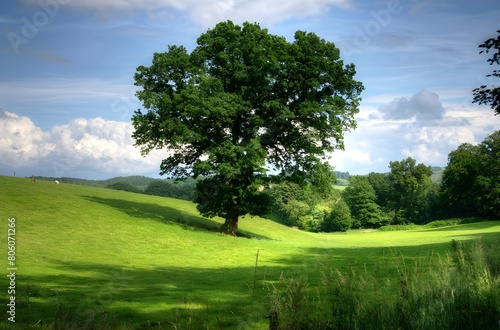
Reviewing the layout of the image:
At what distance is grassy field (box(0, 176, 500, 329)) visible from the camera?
12055mm

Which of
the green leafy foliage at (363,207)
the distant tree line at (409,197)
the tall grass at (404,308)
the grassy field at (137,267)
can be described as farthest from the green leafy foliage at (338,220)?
the tall grass at (404,308)

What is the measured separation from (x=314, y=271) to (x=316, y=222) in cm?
8977

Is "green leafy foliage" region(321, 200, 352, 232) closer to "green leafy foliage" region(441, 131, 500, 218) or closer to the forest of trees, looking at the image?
the forest of trees

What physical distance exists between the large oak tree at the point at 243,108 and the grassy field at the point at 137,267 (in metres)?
6.62

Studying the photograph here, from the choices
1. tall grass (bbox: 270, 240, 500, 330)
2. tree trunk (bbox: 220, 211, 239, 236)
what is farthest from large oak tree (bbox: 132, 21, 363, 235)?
tall grass (bbox: 270, 240, 500, 330)

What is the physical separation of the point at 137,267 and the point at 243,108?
19033mm

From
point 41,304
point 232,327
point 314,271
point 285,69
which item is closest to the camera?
point 232,327

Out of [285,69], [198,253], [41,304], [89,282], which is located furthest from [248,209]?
[41,304]

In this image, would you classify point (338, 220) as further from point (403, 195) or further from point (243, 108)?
point (243, 108)

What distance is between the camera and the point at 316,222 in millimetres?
108562

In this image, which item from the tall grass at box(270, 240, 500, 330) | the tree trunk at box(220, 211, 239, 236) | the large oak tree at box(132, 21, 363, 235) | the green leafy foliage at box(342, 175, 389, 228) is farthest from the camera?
the green leafy foliage at box(342, 175, 389, 228)

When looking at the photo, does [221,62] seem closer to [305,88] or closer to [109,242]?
[305,88]

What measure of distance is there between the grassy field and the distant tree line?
205 feet

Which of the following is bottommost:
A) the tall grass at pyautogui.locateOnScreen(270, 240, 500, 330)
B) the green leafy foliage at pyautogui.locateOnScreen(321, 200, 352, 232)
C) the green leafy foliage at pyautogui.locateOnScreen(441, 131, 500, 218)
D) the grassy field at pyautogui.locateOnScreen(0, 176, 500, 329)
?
the green leafy foliage at pyautogui.locateOnScreen(321, 200, 352, 232)
